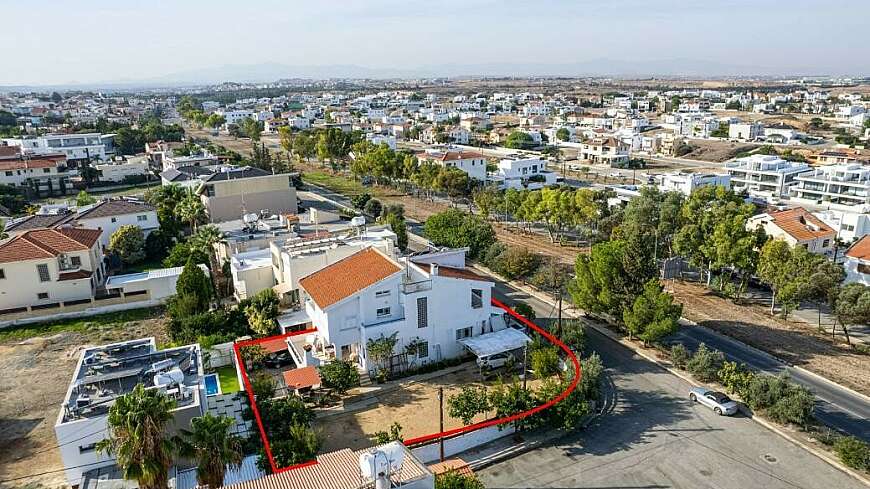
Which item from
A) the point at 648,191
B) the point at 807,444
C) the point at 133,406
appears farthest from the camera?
the point at 648,191

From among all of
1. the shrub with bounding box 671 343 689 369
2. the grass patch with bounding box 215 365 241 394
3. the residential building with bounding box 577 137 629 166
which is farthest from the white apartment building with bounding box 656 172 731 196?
the grass patch with bounding box 215 365 241 394

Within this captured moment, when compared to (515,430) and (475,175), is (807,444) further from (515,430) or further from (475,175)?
(475,175)

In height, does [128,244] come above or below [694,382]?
above

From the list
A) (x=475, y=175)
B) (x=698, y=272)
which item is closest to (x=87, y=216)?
(x=475, y=175)

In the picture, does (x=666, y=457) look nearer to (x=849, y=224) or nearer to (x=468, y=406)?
(x=468, y=406)

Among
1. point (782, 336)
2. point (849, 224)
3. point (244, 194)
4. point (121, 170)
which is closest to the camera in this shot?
point (782, 336)

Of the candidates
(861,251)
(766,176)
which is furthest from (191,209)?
(766,176)
